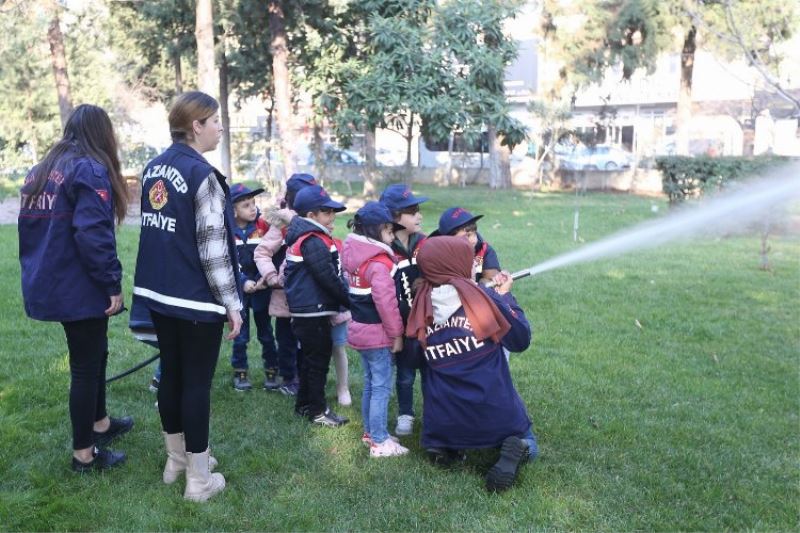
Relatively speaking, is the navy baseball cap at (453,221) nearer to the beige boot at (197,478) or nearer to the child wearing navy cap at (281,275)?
the child wearing navy cap at (281,275)

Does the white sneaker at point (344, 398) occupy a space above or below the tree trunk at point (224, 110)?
below

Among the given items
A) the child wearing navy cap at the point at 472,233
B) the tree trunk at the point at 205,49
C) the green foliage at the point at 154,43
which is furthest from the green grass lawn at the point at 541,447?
the green foliage at the point at 154,43

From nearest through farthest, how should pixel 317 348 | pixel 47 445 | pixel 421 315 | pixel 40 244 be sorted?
1. pixel 40 244
2. pixel 421 315
3. pixel 47 445
4. pixel 317 348

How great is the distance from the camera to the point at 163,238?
141 inches

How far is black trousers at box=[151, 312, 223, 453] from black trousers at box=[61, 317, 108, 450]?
1.41 ft

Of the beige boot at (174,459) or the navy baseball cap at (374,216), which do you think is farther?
the navy baseball cap at (374,216)

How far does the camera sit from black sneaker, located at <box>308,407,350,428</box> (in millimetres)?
4989

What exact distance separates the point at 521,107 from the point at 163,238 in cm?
4116

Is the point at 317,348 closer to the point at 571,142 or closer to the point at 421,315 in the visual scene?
the point at 421,315

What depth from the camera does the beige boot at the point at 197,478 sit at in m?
3.90

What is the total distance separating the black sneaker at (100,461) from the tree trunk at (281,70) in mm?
13471

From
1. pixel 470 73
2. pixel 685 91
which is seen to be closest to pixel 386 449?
pixel 470 73

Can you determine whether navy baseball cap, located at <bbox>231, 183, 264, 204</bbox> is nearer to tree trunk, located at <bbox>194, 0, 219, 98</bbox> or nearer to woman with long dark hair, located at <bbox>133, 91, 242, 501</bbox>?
woman with long dark hair, located at <bbox>133, 91, 242, 501</bbox>

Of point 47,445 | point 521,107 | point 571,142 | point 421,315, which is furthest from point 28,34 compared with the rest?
point 521,107
